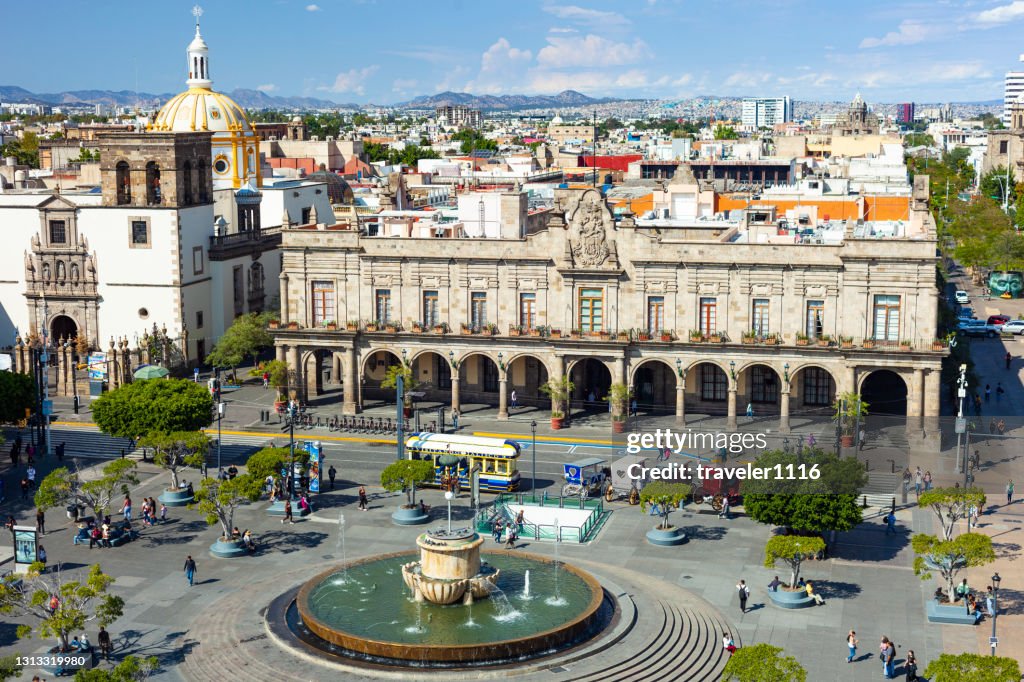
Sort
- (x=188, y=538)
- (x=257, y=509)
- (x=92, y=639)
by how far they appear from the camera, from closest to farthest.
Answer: (x=92, y=639) → (x=188, y=538) → (x=257, y=509)

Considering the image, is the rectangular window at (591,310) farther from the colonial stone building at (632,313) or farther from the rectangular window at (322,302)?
the rectangular window at (322,302)

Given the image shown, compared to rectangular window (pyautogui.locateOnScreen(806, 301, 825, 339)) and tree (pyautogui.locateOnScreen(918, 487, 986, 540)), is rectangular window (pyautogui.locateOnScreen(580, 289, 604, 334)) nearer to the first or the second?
rectangular window (pyautogui.locateOnScreen(806, 301, 825, 339))

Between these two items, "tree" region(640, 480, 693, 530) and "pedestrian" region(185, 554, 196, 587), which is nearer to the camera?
"pedestrian" region(185, 554, 196, 587)

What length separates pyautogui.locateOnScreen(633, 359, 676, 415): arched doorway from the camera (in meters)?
85.5

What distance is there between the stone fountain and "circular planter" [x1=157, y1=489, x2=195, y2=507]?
20031 millimetres

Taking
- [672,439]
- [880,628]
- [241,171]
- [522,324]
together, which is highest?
[241,171]

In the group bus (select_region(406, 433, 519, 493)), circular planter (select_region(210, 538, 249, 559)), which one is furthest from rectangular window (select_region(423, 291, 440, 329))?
circular planter (select_region(210, 538, 249, 559))

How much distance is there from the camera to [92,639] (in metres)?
50.1

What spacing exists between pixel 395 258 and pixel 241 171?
38721 mm

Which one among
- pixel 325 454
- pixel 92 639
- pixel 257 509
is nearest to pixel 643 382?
pixel 325 454

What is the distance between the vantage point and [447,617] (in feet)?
165

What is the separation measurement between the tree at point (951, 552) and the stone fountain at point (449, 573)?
1647 cm

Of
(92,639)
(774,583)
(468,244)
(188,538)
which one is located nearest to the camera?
(92,639)

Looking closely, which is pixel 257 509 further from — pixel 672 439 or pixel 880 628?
pixel 880 628
